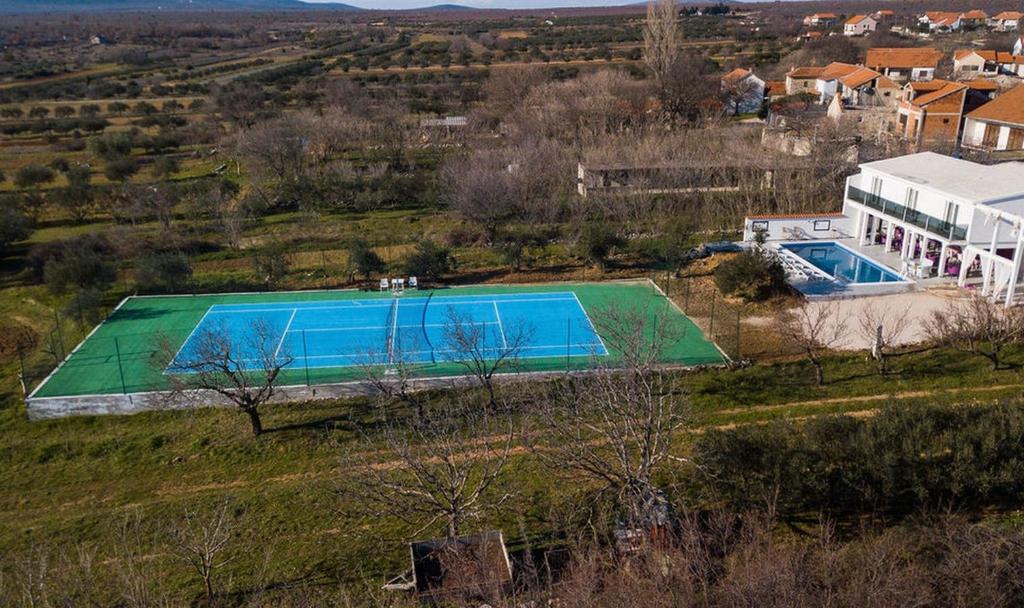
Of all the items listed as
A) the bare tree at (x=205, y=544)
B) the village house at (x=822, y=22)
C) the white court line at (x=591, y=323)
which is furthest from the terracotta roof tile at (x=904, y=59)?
the village house at (x=822, y=22)

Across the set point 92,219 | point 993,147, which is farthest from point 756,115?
point 92,219

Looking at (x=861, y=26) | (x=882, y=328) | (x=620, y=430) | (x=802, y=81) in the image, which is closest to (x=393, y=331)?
(x=620, y=430)

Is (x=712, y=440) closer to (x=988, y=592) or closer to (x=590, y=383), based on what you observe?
(x=590, y=383)

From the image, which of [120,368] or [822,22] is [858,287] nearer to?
[120,368]

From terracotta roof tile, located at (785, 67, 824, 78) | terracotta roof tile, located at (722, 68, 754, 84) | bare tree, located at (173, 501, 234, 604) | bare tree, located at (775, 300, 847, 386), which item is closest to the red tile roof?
terracotta roof tile, located at (785, 67, 824, 78)

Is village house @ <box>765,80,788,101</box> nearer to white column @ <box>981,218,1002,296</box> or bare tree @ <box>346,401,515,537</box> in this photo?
white column @ <box>981,218,1002,296</box>

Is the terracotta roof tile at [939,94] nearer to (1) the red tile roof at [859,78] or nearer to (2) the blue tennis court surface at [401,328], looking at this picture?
(1) the red tile roof at [859,78]
